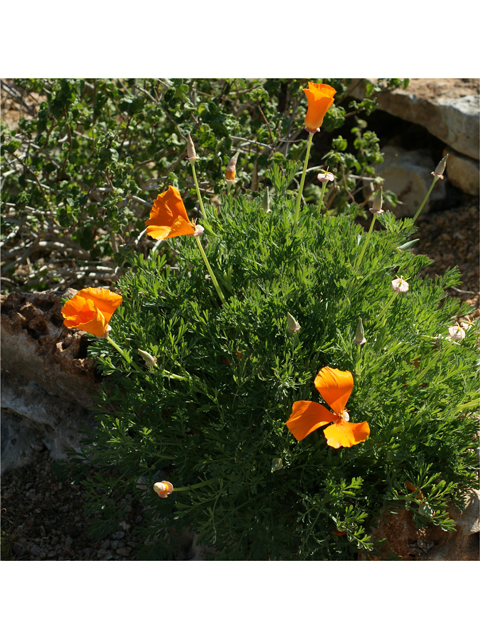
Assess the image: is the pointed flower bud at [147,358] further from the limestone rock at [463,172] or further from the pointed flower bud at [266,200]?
the limestone rock at [463,172]

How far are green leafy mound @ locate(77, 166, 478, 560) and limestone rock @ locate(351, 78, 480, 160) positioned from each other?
2.79m

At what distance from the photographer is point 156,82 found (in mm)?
3539

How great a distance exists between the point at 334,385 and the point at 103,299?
0.84 m

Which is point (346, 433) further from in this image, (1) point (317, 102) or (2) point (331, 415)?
(1) point (317, 102)

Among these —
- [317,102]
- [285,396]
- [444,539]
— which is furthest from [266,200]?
[444,539]

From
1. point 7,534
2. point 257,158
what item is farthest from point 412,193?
point 7,534

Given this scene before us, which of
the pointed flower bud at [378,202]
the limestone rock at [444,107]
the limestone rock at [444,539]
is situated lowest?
the limestone rock at [444,539]

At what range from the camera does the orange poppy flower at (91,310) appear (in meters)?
1.91

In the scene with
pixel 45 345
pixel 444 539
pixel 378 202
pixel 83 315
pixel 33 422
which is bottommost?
pixel 33 422

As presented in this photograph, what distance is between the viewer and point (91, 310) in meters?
1.92

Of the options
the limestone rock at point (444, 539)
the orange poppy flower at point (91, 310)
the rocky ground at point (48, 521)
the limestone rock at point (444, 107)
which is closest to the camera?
the orange poppy flower at point (91, 310)

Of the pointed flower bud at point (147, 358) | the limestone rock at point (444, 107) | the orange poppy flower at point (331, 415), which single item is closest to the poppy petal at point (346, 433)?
the orange poppy flower at point (331, 415)

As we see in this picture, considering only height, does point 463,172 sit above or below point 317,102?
below

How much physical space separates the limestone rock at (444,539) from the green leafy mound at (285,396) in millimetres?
106
